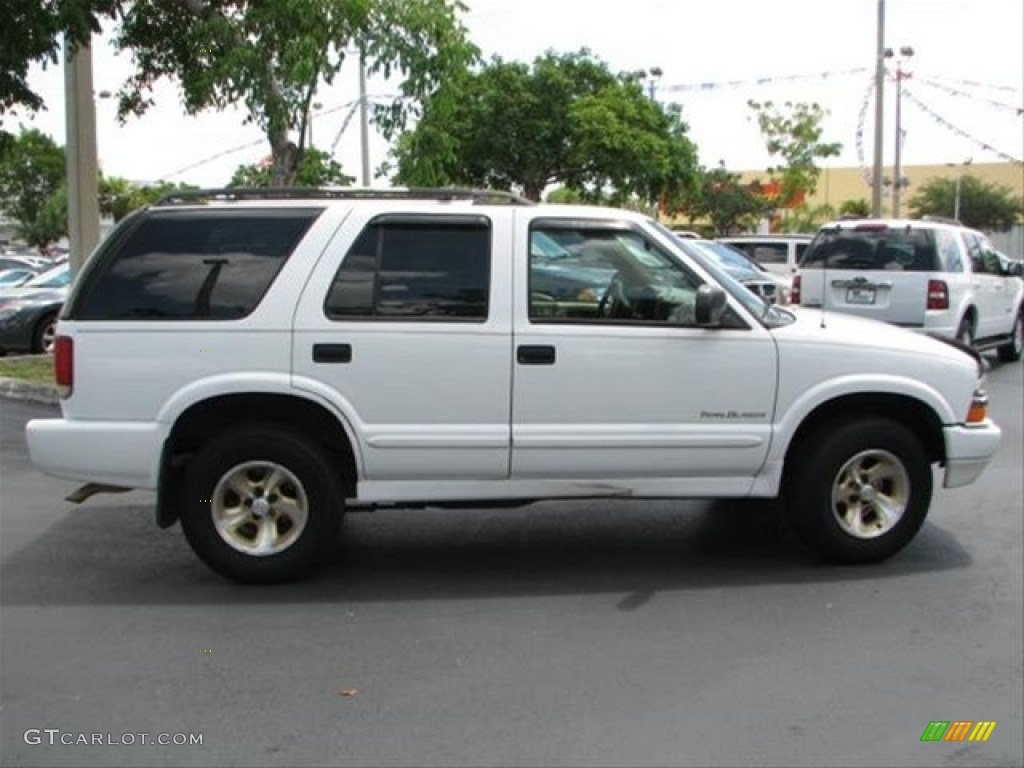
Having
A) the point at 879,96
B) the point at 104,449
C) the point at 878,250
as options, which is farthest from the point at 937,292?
the point at 879,96

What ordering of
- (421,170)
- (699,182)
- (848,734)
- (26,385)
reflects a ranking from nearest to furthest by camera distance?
1. (848,734)
2. (421,170)
3. (26,385)
4. (699,182)

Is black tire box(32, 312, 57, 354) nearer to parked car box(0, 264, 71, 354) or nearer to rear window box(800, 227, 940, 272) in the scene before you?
parked car box(0, 264, 71, 354)

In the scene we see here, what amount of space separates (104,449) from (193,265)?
1.00 m

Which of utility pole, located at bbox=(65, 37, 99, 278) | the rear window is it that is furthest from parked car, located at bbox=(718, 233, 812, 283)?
utility pole, located at bbox=(65, 37, 99, 278)

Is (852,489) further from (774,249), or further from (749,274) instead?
(774,249)

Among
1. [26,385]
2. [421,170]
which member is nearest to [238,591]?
[421,170]

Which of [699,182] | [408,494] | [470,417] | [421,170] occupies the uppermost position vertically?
[699,182]

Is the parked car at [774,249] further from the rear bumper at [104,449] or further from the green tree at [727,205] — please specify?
the green tree at [727,205]

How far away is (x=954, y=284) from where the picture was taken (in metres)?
12.2

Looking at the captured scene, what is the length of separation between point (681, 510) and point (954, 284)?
6.85 metres

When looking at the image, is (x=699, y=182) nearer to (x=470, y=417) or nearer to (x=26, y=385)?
(x=26, y=385)

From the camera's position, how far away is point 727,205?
57.2 meters

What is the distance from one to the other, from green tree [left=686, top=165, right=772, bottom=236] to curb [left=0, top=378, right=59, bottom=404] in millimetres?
47961
